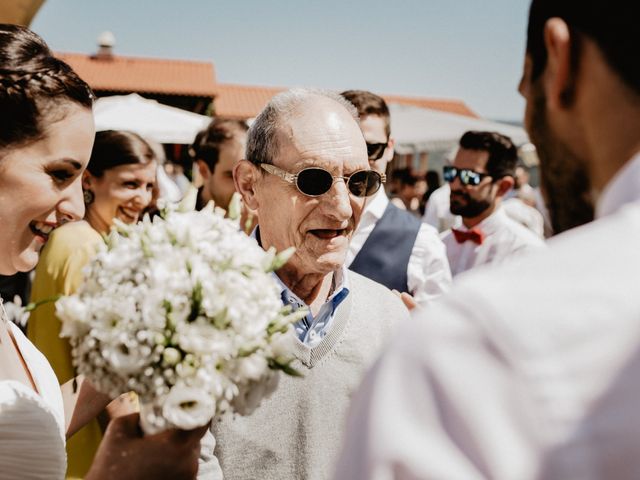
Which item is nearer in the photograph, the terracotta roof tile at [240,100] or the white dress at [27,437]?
the white dress at [27,437]

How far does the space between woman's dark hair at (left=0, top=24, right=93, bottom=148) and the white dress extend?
0.68 m

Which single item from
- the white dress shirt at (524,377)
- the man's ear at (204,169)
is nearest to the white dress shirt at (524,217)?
the man's ear at (204,169)

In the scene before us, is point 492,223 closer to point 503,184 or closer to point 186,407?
point 503,184

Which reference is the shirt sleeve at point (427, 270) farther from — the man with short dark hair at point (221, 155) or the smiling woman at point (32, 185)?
the smiling woman at point (32, 185)

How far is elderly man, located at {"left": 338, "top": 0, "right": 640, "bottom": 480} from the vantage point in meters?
0.71

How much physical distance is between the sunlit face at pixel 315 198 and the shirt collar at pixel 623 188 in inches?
59.9

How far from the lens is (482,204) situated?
5273 mm

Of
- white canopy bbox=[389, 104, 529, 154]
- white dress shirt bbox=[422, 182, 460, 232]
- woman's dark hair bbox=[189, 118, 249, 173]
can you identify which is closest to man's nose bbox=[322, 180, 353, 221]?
woman's dark hair bbox=[189, 118, 249, 173]

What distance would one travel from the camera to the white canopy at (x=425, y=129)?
10672mm

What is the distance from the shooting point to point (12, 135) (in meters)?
1.74

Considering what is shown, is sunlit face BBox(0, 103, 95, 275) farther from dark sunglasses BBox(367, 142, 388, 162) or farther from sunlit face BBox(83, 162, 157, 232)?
dark sunglasses BBox(367, 142, 388, 162)

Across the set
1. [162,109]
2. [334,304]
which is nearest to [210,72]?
[162,109]

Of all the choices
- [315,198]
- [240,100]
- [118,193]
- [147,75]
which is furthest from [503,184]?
[240,100]

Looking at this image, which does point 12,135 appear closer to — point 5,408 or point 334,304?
point 5,408
